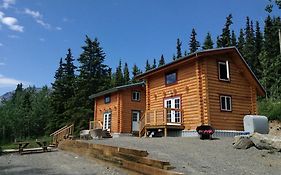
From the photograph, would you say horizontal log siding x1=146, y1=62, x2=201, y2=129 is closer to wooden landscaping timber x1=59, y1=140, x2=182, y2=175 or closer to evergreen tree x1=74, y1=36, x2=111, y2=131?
wooden landscaping timber x1=59, y1=140, x2=182, y2=175

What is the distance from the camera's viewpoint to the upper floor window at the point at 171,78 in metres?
22.1

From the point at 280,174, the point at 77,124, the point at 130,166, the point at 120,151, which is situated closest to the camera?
the point at 280,174

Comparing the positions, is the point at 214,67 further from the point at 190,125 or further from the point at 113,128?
the point at 113,128

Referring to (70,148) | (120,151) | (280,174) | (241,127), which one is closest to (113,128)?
(70,148)

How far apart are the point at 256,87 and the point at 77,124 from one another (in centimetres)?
2817

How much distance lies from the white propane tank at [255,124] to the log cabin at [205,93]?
275 cm

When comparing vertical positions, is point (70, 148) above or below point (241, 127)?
below

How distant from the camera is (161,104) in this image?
23094mm

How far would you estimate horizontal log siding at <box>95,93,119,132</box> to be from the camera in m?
31.2

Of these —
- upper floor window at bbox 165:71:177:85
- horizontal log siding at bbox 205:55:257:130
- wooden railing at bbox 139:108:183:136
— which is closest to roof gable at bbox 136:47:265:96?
horizontal log siding at bbox 205:55:257:130

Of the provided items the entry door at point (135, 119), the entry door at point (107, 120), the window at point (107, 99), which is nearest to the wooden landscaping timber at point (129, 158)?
the entry door at point (135, 119)

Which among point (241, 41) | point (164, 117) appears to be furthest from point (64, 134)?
point (241, 41)

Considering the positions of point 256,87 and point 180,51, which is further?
point 180,51

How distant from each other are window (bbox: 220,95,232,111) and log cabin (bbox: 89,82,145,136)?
12179 mm
